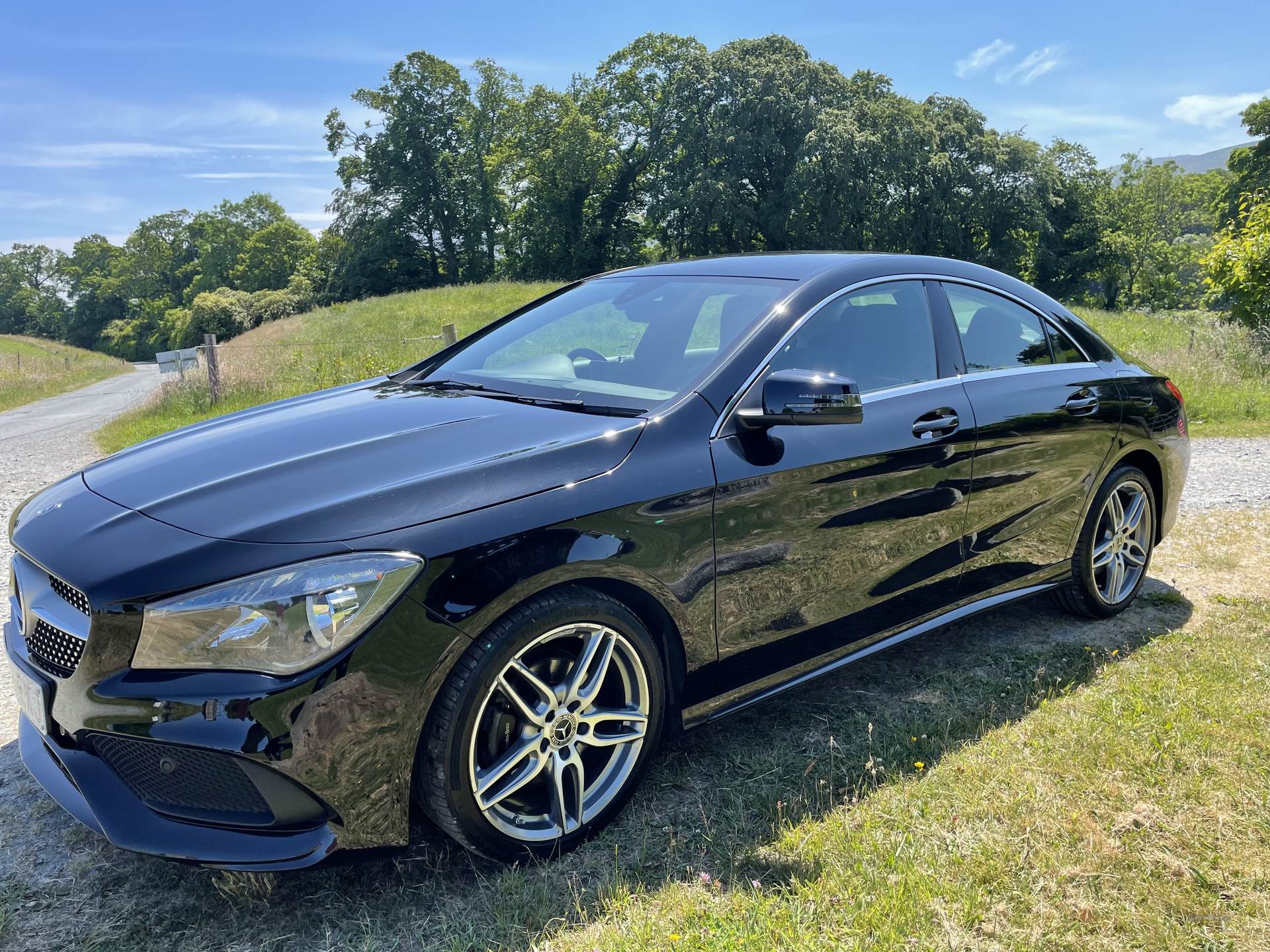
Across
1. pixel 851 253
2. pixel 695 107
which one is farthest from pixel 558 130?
pixel 851 253

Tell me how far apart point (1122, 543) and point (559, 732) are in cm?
316

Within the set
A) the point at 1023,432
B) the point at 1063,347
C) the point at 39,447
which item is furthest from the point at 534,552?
the point at 39,447

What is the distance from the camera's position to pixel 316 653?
6.13ft

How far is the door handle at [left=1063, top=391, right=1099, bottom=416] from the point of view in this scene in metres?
3.65

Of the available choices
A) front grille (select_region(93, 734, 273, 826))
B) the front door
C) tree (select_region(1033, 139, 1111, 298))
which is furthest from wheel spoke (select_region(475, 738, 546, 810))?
tree (select_region(1033, 139, 1111, 298))

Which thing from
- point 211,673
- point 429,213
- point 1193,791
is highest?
point 429,213

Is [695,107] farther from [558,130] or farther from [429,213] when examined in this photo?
[429,213]

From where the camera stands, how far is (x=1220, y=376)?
40.4 feet

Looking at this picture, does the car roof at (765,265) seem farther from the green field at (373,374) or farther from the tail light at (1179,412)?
the green field at (373,374)

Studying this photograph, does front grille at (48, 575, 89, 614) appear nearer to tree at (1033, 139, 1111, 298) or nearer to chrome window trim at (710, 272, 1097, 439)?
chrome window trim at (710, 272, 1097, 439)

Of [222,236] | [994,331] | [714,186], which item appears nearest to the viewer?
[994,331]

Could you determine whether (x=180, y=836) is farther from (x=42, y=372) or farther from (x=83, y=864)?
(x=42, y=372)

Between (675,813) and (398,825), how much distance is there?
89 centimetres

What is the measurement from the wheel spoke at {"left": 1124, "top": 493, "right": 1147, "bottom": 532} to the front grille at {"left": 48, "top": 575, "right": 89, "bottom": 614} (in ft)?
13.8
